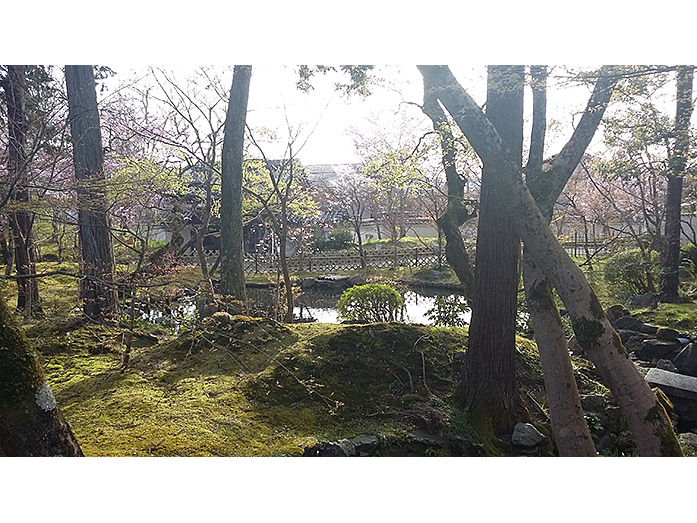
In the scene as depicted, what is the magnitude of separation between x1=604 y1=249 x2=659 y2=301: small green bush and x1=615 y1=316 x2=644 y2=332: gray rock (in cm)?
86

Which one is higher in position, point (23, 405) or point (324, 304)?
point (23, 405)

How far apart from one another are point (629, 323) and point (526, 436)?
2248 mm

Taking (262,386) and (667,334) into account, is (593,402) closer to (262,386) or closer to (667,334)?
(667,334)

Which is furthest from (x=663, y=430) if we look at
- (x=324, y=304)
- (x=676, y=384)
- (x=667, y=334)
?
(x=324, y=304)

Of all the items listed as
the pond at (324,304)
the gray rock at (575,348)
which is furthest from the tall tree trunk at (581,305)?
the pond at (324,304)

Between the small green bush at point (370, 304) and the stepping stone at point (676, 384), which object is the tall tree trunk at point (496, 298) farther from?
the small green bush at point (370, 304)

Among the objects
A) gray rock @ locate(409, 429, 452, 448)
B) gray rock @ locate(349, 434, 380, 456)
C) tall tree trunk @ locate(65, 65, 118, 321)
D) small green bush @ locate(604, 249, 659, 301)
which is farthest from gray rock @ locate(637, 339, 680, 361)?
tall tree trunk @ locate(65, 65, 118, 321)

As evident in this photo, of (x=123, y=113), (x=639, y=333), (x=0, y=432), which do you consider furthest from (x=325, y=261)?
(x=0, y=432)

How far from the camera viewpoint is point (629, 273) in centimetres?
506

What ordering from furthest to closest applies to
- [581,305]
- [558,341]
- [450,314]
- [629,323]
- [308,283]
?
[308,283] → [450,314] → [629,323] → [558,341] → [581,305]

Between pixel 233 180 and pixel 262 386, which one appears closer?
pixel 262 386

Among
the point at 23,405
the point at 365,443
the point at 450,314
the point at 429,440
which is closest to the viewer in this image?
the point at 23,405

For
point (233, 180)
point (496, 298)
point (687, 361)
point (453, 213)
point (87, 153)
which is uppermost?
point (87, 153)
